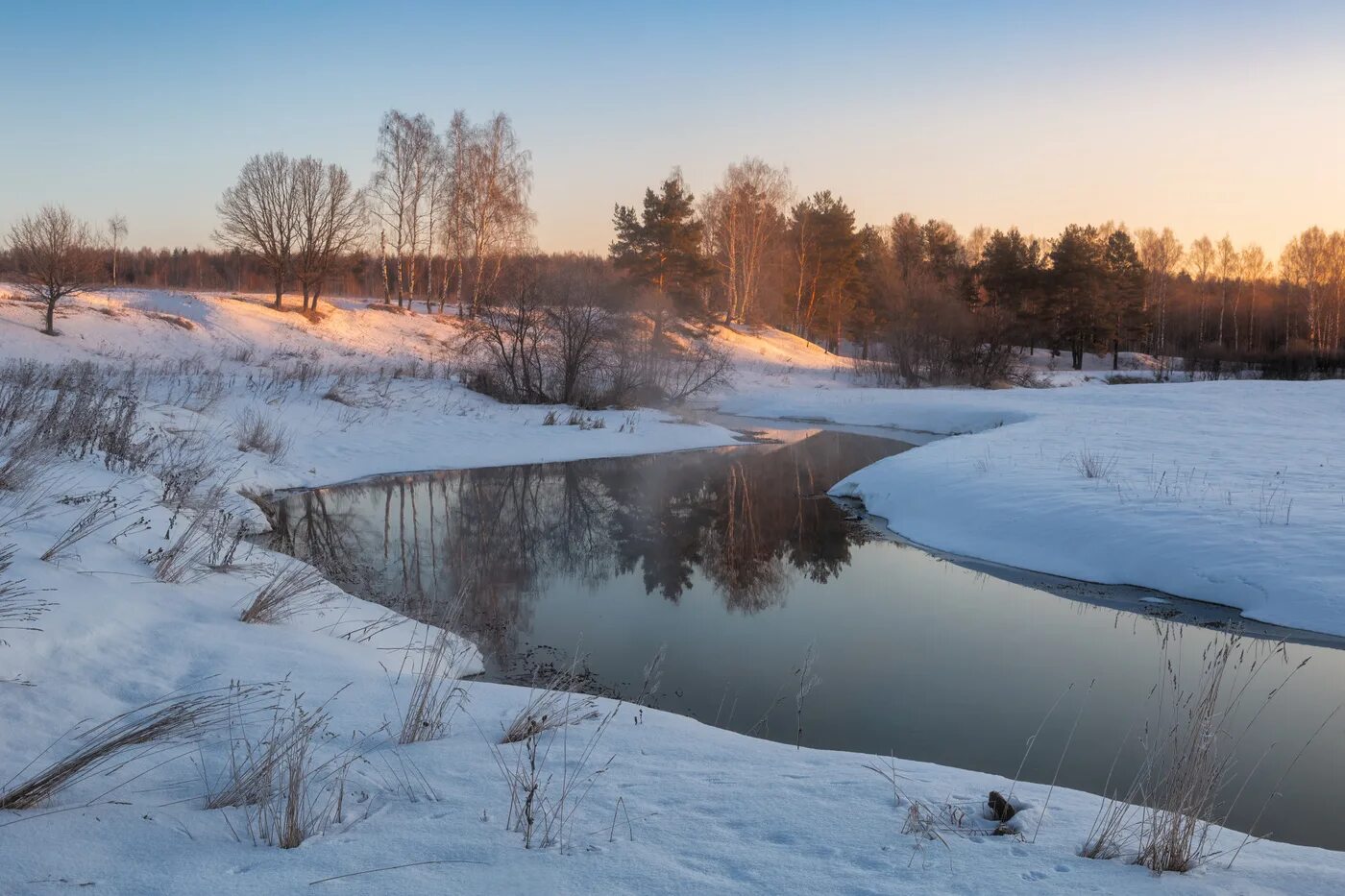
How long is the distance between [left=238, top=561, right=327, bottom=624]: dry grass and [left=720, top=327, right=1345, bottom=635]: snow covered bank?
292 inches

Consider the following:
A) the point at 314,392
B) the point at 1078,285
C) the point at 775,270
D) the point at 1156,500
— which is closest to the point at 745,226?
the point at 775,270

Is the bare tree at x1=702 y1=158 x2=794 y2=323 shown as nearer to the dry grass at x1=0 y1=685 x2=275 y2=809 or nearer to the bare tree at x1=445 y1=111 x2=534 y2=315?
the bare tree at x1=445 y1=111 x2=534 y2=315

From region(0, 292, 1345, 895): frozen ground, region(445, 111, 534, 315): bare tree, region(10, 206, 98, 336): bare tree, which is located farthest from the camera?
region(445, 111, 534, 315): bare tree

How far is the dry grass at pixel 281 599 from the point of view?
18.1 ft

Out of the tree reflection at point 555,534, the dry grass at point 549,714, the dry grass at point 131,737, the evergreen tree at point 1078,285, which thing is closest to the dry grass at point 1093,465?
the tree reflection at point 555,534

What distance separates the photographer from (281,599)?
5.64 metres

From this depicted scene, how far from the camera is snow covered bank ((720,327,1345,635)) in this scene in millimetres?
8062

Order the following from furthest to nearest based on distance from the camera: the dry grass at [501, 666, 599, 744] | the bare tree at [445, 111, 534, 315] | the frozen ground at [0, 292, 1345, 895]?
the bare tree at [445, 111, 534, 315] < the dry grass at [501, 666, 599, 744] < the frozen ground at [0, 292, 1345, 895]

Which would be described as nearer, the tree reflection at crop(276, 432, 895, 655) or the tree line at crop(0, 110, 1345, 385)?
the tree reflection at crop(276, 432, 895, 655)

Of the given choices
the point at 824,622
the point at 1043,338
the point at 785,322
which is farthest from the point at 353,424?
the point at 1043,338

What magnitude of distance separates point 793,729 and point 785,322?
51014mm

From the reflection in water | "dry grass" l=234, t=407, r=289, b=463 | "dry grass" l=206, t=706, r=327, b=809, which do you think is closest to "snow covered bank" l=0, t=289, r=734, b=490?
"dry grass" l=234, t=407, r=289, b=463

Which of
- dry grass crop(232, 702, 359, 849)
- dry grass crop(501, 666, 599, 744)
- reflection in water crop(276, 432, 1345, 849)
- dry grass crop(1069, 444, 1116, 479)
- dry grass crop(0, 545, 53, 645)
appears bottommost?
reflection in water crop(276, 432, 1345, 849)

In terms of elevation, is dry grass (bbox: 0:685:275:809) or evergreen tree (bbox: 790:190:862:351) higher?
evergreen tree (bbox: 790:190:862:351)
